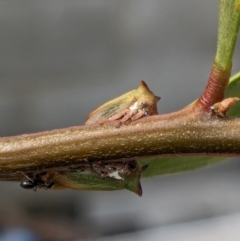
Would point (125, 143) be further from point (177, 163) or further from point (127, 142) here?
point (177, 163)

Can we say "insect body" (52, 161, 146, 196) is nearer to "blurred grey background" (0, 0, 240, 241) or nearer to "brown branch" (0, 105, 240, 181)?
"brown branch" (0, 105, 240, 181)

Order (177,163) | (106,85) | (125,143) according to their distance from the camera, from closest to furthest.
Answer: (125,143)
(177,163)
(106,85)

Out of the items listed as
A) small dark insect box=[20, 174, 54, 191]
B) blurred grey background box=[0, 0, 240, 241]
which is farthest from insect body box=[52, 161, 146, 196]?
blurred grey background box=[0, 0, 240, 241]

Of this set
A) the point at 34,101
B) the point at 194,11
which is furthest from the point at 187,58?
the point at 34,101

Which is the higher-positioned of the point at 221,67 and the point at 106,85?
the point at 106,85

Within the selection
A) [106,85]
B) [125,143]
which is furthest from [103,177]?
[106,85]

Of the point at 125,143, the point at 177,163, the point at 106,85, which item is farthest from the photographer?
the point at 106,85

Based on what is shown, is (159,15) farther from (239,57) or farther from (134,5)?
(239,57)
